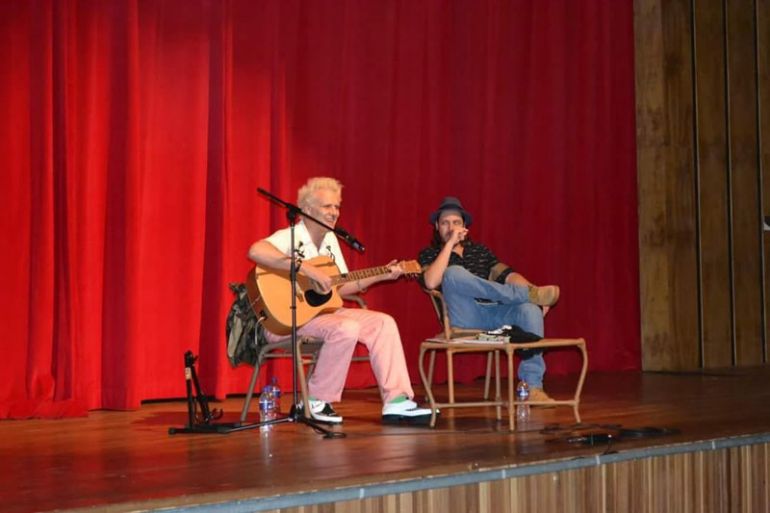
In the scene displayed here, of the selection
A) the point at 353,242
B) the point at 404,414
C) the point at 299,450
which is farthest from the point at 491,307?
the point at 299,450

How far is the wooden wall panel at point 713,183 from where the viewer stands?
7.46 m

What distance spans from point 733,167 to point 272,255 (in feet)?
14.3

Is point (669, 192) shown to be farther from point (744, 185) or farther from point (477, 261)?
point (477, 261)

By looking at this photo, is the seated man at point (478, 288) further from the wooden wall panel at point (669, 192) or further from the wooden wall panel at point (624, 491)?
the wooden wall panel at point (669, 192)

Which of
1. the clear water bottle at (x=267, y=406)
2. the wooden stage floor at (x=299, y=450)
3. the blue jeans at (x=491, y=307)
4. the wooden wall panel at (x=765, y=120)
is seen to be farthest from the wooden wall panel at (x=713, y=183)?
the clear water bottle at (x=267, y=406)

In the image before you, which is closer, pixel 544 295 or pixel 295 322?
pixel 295 322

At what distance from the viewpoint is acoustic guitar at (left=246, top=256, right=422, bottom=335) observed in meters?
4.48

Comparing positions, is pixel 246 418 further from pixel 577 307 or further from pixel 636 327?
pixel 636 327

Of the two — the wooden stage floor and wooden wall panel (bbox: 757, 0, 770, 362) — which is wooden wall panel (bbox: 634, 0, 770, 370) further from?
the wooden stage floor

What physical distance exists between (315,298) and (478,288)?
0.73m

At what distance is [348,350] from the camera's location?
453cm

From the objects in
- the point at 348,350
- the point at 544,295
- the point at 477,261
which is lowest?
the point at 348,350

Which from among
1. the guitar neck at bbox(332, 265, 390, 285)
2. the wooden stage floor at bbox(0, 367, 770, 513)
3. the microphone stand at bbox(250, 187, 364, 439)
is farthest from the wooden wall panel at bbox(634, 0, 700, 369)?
the microphone stand at bbox(250, 187, 364, 439)

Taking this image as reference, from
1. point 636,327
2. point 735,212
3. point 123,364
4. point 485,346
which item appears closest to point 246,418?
point 123,364
